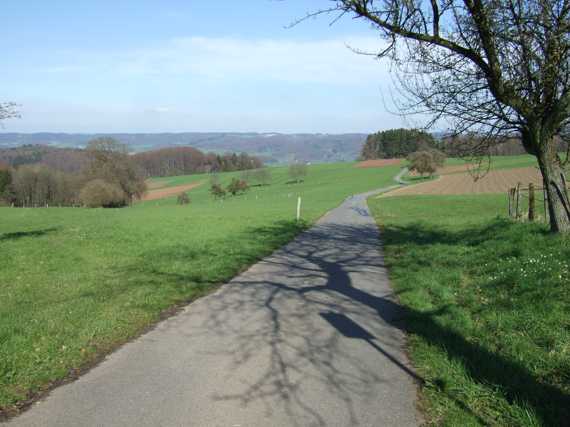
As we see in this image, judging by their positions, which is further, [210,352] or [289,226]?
[289,226]

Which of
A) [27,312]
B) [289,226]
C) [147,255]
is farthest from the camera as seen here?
[289,226]

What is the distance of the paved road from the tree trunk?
15.2 ft

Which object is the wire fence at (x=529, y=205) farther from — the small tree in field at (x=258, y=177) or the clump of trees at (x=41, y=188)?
the small tree in field at (x=258, y=177)

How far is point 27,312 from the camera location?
22.9ft

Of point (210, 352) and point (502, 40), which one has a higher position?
point (502, 40)

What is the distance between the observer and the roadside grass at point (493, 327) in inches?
163

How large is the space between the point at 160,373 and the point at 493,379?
3395 mm

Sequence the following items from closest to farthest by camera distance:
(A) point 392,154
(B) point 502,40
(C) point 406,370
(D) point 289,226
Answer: (C) point 406,370 < (B) point 502,40 < (D) point 289,226 < (A) point 392,154

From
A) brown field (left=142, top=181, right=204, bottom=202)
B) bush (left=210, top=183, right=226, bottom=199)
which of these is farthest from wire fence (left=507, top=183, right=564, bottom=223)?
brown field (left=142, top=181, right=204, bottom=202)

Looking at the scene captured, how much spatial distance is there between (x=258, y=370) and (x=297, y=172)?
105 m

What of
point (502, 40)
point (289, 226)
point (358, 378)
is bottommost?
point (289, 226)

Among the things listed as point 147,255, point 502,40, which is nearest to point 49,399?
point 147,255

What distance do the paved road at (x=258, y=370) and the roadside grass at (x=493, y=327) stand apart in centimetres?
41

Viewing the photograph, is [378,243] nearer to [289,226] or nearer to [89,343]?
[289,226]
